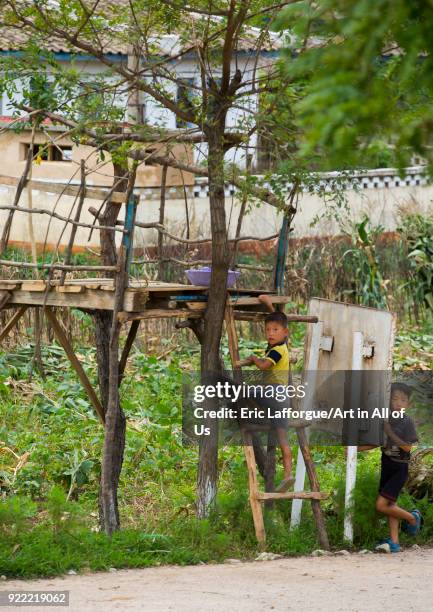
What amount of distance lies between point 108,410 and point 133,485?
221cm

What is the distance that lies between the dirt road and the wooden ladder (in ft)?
1.12

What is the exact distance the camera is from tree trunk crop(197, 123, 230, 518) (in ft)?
24.3

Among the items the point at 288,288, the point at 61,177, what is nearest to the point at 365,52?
the point at 288,288

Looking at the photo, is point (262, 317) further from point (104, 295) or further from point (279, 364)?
point (104, 295)

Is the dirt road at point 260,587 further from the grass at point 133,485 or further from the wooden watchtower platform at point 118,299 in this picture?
the wooden watchtower platform at point 118,299

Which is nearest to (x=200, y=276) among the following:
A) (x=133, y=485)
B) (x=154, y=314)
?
(x=154, y=314)

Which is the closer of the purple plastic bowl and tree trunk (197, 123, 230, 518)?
tree trunk (197, 123, 230, 518)

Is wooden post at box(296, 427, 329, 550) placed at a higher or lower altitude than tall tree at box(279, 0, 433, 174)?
lower

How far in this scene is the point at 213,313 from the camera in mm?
7477

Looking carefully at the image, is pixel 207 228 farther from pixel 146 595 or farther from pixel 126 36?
pixel 146 595

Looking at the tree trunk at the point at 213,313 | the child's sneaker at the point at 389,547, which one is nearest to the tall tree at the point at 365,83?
the tree trunk at the point at 213,313

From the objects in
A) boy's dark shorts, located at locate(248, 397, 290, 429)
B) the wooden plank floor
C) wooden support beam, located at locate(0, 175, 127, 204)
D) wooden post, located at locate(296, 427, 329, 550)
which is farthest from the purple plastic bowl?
wooden post, located at locate(296, 427, 329, 550)

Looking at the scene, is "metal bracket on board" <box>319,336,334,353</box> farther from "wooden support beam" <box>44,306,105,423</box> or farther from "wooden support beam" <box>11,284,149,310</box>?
"wooden support beam" <box>44,306,105,423</box>

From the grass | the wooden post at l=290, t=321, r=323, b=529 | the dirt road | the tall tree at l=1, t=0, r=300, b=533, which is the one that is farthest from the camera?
the wooden post at l=290, t=321, r=323, b=529
